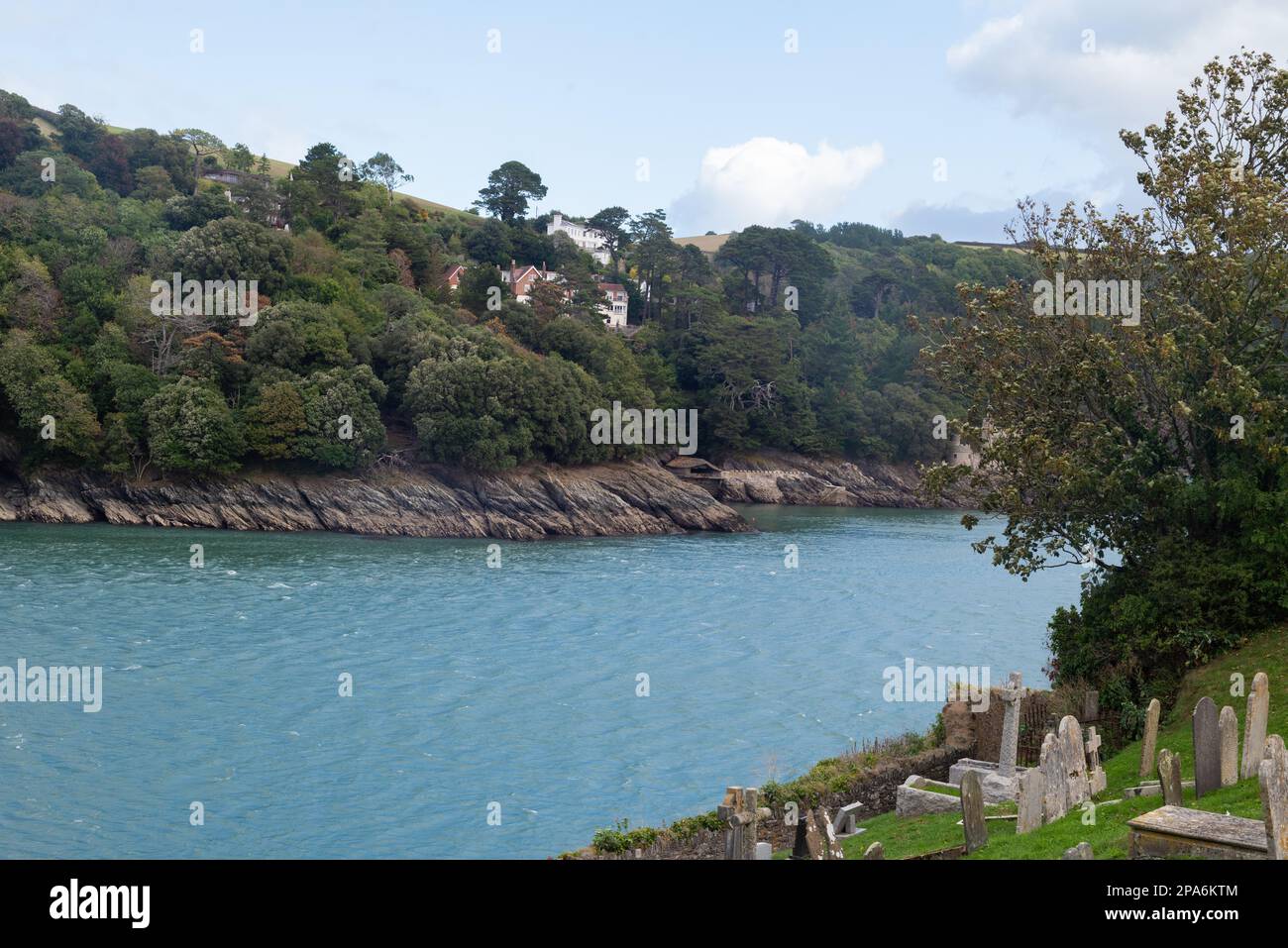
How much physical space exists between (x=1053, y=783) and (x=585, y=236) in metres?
131

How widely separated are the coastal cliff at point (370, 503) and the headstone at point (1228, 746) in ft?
192

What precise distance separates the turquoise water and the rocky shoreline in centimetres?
473

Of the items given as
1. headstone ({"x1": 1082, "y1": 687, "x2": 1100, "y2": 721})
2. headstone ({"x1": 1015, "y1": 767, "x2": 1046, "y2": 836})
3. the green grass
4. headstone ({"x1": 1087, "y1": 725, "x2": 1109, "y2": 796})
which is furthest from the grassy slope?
headstone ({"x1": 1082, "y1": 687, "x2": 1100, "y2": 721})

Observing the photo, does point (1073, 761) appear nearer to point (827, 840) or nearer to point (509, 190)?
point (827, 840)

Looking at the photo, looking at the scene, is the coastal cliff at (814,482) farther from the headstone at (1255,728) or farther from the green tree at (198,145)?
the headstone at (1255,728)

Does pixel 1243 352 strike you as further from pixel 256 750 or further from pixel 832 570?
pixel 832 570

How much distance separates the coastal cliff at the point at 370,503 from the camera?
67.0 meters

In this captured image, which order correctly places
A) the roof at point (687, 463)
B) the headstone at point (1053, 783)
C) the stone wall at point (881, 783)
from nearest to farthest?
1. the headstone at point (1053, 783)
2. the stone wall at point (881, 783)
3. the roof at point (687, 463)

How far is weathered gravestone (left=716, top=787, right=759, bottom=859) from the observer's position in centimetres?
1370

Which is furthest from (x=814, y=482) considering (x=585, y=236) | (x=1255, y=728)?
(x=1255, y=728)

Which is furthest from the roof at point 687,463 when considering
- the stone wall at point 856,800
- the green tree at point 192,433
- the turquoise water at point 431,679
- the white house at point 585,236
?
the stone wall at point 856,800

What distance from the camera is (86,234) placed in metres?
77.9
